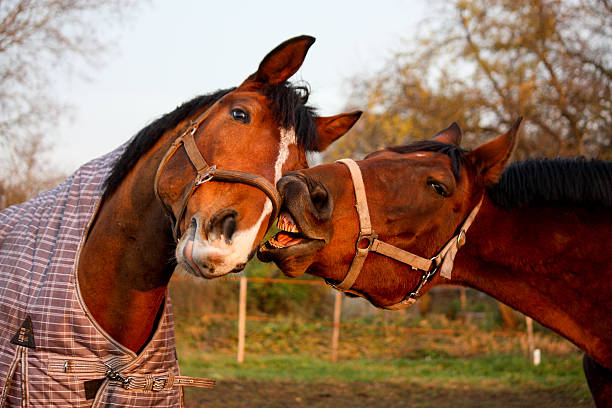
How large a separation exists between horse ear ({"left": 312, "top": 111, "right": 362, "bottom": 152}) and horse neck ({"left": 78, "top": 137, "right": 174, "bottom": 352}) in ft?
2.55

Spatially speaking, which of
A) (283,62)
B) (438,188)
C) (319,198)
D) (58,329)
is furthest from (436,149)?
(58,329)

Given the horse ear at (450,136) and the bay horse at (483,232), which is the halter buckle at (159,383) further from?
the horse ear at (450,136)

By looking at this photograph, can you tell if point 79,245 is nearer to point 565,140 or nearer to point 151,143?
point 151,143

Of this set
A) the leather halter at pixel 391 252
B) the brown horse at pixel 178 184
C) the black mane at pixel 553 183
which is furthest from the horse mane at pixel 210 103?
the black mane at pixel 553 183

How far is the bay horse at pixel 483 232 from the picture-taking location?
2.21 metres

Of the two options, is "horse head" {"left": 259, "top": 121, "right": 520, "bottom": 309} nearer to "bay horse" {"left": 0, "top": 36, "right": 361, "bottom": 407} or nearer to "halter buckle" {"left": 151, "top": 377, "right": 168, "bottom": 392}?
"bay horse" {"left": 0, "top": 36, "right": 361, "bottom": 407}

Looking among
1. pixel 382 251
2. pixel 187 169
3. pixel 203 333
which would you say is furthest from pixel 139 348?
pixel 203 333

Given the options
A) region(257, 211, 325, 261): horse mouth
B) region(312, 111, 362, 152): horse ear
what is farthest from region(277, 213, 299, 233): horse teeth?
region(312, 111, 362, 152): horse ear

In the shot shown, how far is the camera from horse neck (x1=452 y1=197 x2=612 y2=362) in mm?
2283

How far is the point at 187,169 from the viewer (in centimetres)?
224

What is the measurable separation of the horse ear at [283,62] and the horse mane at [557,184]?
104 centimetres

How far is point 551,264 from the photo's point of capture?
2324 millimetres

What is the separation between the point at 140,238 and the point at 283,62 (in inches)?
40.1

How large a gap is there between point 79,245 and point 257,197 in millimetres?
913
